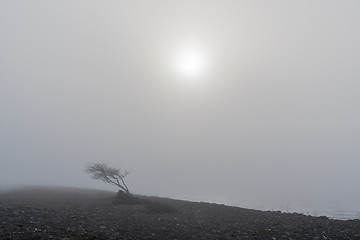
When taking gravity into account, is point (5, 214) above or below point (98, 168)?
below

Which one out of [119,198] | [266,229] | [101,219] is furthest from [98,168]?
[266,229]

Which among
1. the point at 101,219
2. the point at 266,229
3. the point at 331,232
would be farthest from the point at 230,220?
the point at 101,219

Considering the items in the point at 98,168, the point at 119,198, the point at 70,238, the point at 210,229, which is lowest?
the point at 70,238

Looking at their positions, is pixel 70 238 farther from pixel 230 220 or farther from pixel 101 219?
pixel 230 220

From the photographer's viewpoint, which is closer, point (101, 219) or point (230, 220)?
point (101, 219)

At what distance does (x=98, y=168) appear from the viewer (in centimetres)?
5950

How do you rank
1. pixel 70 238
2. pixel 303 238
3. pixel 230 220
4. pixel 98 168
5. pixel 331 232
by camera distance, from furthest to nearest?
pixel 98 168, pixel 230 220, pixel 331 232, pixel 303 238, pixel 70 238

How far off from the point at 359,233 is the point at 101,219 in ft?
73.9

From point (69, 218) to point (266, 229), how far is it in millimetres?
17141

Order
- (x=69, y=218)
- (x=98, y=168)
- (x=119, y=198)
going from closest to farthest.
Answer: (x=69, y=218)
(x=119, y=198)
(x=98, y=168)

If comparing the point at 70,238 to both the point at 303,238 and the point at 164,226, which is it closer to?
the point at 164,226

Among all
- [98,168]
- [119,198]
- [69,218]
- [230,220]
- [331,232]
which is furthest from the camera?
[98,168]

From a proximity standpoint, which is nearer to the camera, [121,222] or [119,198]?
[121,222]

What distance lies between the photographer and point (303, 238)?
83.5 ft
